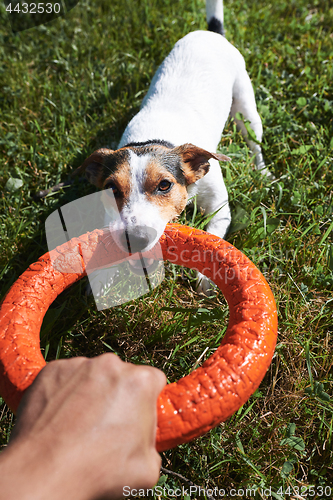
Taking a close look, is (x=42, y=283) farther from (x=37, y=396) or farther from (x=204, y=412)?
(x=204, y=412)

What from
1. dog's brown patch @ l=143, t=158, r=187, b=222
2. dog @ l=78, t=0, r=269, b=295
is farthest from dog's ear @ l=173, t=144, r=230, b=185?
dog's brown patch @ l=143, t=158, r=187, b=222

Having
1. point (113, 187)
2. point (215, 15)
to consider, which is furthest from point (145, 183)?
point (215, 15)

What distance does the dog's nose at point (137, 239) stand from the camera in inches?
104

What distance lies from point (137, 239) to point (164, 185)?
0.62 m

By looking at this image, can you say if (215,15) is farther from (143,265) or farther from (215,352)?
(215,352)

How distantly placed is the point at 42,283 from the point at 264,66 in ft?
14.6

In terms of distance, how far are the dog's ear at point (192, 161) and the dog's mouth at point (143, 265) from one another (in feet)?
2.73

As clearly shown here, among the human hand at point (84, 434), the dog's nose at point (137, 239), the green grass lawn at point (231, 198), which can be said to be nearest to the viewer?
the human hand at point (84, 434)

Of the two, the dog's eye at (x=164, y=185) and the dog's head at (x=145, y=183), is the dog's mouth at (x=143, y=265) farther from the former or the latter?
the dog's eye at (x=164, y=185)

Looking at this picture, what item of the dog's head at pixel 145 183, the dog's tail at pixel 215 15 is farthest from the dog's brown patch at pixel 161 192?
Answer: the dog's tail at pixel 215 15

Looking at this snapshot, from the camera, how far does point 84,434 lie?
4.35 feet

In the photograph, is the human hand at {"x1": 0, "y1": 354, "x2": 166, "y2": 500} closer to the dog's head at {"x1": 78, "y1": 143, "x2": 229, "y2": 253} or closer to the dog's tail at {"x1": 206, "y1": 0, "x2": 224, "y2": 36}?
the dog's head at {"x1": 78, "y1": 143, "x2": 229, "y2": 253}

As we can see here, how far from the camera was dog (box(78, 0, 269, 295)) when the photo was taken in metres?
2.90

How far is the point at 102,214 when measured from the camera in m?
3.66
